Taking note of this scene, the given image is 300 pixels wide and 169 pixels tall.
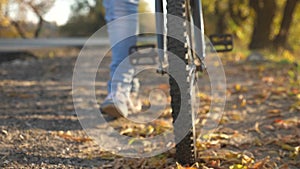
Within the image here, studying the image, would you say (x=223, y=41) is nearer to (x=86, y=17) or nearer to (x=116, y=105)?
(x=116, y=105)

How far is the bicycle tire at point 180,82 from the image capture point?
64.7 inches

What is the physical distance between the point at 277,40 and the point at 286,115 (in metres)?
8.02

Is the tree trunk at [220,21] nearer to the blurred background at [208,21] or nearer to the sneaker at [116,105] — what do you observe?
the blurred background at [208,21]

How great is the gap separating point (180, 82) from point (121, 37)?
0.90 m

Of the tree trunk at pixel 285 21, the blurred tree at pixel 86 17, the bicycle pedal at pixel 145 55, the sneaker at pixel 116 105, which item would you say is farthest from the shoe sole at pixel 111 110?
the blurred tree at pixel 86 17

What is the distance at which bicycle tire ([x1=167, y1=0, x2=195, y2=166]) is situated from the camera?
164cm

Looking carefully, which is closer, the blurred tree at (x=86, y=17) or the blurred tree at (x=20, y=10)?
the blurred tree at (x=20, y=10)

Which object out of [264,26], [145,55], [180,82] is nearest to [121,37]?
[145,55]

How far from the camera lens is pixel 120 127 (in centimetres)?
235

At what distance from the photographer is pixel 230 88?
150 inches

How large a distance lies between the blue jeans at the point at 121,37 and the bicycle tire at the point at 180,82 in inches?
31.2

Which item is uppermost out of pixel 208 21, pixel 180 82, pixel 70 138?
pixel 180 82

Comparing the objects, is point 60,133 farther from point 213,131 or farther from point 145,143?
point 213,131

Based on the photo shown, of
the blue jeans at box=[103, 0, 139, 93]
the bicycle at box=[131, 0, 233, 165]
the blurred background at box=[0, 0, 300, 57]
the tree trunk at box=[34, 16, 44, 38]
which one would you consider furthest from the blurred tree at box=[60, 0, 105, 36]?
the bicycle at box=[131, 0, 233, 165]
